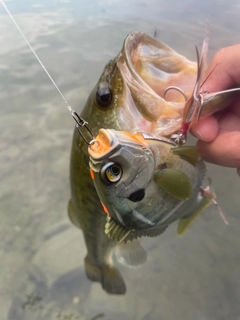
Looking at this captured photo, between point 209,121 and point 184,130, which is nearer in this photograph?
point 184,130

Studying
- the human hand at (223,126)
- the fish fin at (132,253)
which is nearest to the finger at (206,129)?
the human hand at (223,126)

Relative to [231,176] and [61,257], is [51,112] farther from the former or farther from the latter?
[231,176]

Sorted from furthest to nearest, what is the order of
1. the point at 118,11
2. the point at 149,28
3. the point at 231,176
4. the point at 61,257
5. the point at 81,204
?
the point at 118,11, the point at 149,28, the point at 231,176, the point at 61,257, the point at 81,204

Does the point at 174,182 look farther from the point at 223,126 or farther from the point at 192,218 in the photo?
the point at 192,218

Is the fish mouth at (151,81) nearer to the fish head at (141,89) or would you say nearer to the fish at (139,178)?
the fish head at (141,89)

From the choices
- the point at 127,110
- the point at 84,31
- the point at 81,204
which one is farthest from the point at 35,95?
the point at 127,110
